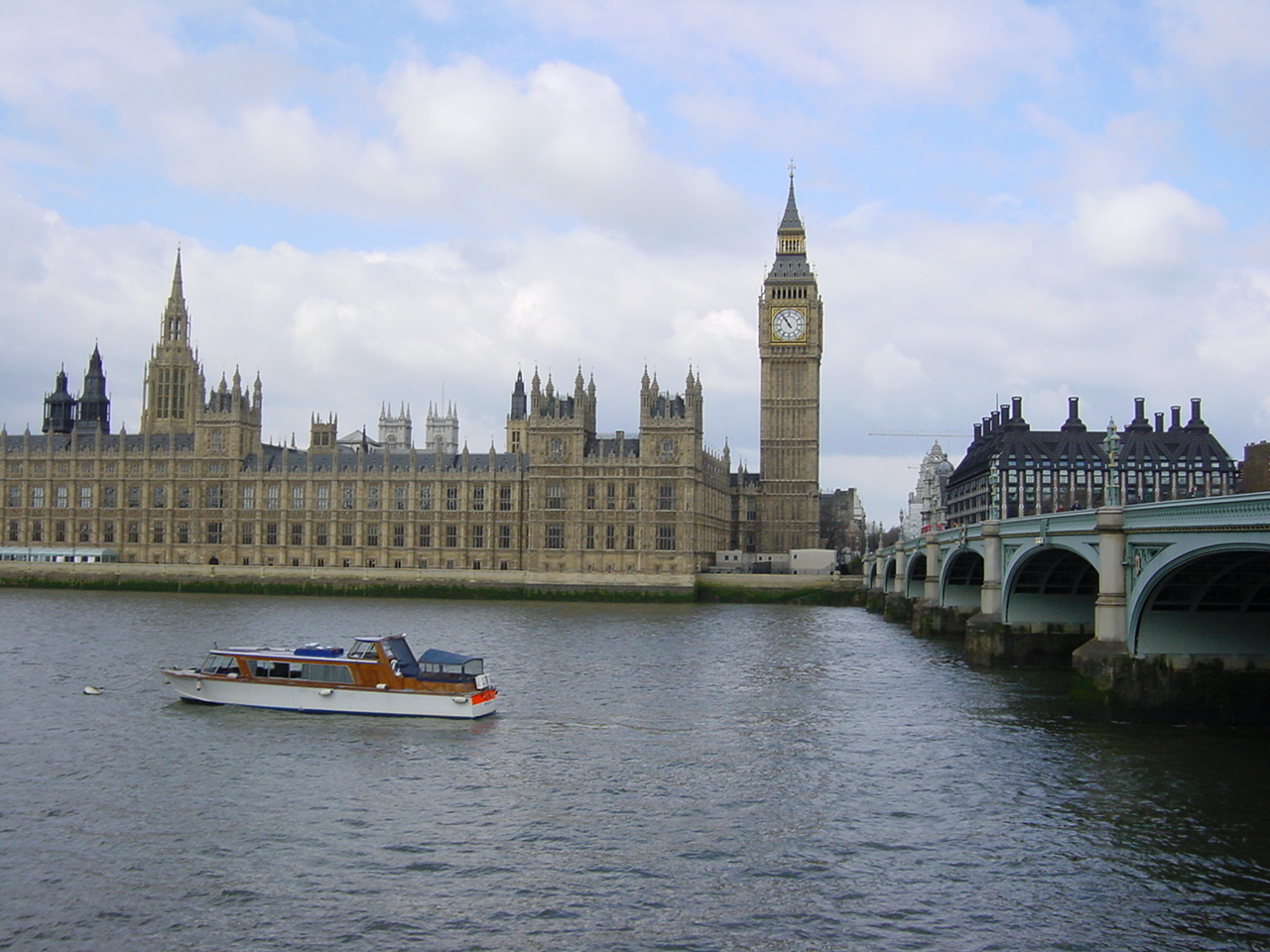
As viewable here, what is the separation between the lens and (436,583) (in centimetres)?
11688

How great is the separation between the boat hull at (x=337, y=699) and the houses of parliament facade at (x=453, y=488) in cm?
7449

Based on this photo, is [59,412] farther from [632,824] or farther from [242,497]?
[632,824]

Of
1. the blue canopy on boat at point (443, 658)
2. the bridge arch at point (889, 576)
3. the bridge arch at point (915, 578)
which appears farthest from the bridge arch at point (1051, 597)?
the bridge arch at point (889, 576)

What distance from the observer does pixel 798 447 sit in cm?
14250

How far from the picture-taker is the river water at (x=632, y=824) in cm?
2234

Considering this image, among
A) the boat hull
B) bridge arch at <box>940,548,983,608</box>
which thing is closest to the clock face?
bridge arch at <box>940,548,983,608</box>

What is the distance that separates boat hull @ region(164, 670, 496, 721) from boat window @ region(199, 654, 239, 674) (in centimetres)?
45

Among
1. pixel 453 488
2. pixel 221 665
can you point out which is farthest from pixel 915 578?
pixel 221 665

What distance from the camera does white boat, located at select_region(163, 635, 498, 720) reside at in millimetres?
41750

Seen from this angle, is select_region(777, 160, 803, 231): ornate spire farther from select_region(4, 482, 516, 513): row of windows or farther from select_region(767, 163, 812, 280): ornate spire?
select_region(4, 482, 516, 513): row of windows

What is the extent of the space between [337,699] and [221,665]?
16.1 ft

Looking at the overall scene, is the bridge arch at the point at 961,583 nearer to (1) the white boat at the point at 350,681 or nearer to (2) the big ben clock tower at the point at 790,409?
(1) the white boat at the point at 350,681

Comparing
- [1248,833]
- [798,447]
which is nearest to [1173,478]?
[798,447]

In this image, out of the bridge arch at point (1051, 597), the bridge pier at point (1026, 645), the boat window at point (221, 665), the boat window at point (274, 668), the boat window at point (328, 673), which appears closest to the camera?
the boat window at point (328, 673)
